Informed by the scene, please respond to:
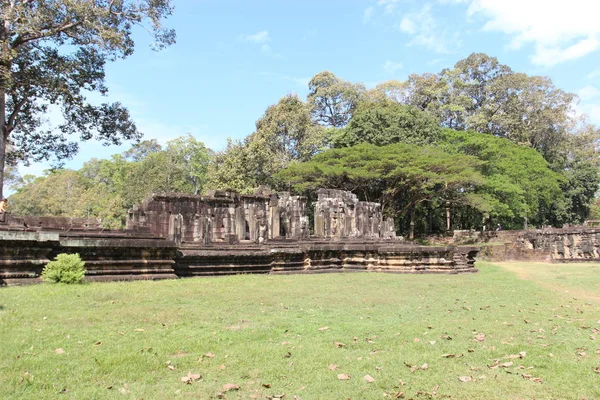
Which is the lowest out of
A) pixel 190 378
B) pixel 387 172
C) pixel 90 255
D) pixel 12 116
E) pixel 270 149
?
pixel 190 378

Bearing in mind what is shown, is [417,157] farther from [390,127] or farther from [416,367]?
[416,367]

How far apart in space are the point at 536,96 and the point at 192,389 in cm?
5092

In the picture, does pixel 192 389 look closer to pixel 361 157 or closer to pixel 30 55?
pixel 30 55

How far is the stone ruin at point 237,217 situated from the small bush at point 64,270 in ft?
19.1

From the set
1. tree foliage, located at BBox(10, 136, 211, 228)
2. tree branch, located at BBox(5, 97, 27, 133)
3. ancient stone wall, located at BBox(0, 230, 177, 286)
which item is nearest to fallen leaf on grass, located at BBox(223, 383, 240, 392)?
ancient stone wall, located at BBox(0, 230, 177, 286)

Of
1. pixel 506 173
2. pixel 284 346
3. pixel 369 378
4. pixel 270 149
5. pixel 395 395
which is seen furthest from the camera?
pixel 506 173

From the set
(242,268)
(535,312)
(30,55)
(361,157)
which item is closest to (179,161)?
(361,157)

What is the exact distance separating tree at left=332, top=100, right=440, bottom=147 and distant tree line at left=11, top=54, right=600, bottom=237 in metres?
0.10

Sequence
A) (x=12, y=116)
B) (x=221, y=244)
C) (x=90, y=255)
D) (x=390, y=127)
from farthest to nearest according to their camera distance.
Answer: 1. (x=390, y=127)
2. (x=12, y=116)
3. (x=221, y=244)
4. (x=90, y=255)

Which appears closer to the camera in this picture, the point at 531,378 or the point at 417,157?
the point at 531,378

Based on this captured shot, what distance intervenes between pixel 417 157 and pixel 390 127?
6.54m

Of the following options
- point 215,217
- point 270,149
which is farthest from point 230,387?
point 270,149

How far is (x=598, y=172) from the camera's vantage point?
49.7m

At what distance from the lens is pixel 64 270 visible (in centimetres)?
812
